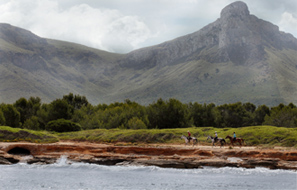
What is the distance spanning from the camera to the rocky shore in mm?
33406

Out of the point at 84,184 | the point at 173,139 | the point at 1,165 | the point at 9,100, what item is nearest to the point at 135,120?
the point at 173,139

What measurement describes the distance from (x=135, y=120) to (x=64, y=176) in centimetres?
2701

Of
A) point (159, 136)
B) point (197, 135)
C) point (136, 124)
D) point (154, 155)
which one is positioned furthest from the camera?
point (136, 124)

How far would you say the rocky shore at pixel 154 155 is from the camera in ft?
110

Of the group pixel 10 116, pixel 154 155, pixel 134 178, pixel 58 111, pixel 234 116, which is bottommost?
pixel 134 178

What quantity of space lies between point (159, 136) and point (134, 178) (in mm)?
17045

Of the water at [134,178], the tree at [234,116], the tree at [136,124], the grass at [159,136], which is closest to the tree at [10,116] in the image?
the grass at [159,136]

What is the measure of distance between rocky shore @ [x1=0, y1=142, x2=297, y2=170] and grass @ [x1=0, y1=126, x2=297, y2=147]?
4.39 metres

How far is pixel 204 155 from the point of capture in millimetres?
35125

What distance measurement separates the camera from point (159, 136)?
152ft

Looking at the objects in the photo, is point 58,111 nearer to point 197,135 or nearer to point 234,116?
point 197,135

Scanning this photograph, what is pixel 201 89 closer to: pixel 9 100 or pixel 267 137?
pixel 9 100

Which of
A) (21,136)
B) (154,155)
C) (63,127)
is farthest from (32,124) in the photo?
(154,155)

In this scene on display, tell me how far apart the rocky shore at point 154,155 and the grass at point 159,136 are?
14.4 feet
